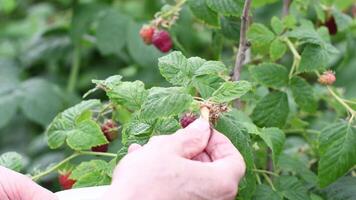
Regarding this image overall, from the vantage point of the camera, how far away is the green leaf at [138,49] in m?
2.45

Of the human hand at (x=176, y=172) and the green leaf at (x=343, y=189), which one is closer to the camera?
the human hand at (x=176, y=172)

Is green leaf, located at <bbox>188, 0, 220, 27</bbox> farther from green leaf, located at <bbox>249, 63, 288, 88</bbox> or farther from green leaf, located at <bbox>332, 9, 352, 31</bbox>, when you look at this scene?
green leaf, located at <bbox>332, 9, 352, 31</bbox>

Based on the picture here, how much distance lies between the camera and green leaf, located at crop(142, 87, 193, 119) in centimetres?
120

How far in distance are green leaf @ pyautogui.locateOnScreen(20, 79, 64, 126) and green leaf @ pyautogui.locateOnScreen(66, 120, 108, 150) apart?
104 cm

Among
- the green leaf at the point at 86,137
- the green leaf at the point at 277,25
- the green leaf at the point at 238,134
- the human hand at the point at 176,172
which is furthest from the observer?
the green leaf at the point at 277,25

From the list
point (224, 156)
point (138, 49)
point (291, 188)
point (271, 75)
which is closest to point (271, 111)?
point (271, 75)

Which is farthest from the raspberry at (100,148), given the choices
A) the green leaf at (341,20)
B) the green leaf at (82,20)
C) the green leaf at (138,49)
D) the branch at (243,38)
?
the green leaf at (82,20)

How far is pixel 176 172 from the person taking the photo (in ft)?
3.42

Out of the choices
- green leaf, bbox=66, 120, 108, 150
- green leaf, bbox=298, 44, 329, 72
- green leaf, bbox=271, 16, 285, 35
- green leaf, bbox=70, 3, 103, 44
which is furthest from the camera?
green leaf, bbox=70, 3, 103, 44

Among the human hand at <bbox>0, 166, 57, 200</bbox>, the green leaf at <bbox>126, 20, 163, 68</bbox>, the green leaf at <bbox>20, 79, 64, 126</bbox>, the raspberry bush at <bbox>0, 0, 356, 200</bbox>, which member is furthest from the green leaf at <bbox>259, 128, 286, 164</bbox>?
the green leaf at <bbox>20, 79, 64, 126</bbox>

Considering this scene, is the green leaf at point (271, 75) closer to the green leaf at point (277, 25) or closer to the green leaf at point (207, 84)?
the green leaf at point (277, 25)

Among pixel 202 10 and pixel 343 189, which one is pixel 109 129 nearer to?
pixel 202 10

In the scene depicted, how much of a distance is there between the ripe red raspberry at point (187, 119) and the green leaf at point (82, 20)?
140cm

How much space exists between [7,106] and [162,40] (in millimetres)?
914
